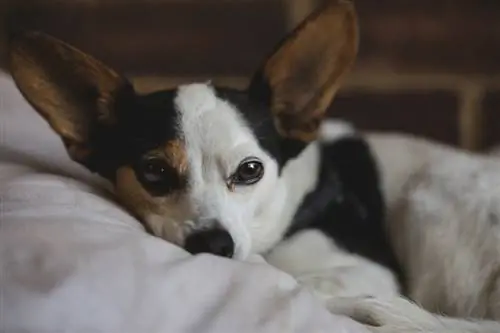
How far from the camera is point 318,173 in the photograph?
4.47ft

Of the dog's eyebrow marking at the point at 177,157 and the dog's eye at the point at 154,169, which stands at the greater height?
the dog's eyebrow marking at the point at 177,157

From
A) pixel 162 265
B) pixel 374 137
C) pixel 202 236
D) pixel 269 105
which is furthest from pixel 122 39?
pixel 162 265

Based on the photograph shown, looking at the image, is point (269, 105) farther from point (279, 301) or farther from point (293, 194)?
point (279, 301)

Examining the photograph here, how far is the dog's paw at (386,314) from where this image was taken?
3.30 ft

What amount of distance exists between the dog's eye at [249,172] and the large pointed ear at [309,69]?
0.10 m

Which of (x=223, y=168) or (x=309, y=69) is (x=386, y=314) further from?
(x=309, y=69)

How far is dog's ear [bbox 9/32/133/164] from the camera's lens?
3.65ft

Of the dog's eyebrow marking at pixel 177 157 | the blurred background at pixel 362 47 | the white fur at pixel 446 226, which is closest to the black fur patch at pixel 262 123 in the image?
the dog's eyebrow marking at pixel 177 157

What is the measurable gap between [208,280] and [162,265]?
47mm

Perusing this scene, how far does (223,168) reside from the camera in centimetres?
112

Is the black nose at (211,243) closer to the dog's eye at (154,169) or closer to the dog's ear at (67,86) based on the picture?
the dog's eye at (154,169)

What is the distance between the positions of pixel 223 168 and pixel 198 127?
0.19 ft

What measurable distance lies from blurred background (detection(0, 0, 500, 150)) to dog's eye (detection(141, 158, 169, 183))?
0.89m

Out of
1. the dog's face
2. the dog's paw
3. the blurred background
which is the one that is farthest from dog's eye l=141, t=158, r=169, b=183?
the blurred background
